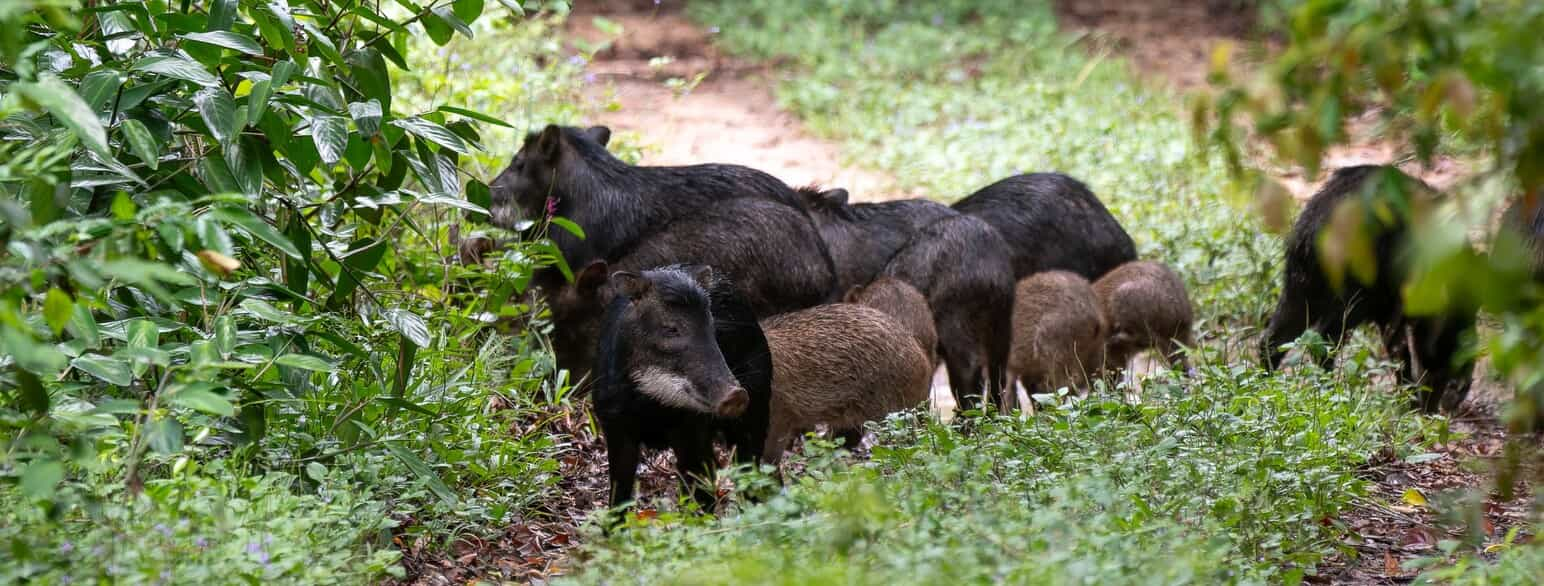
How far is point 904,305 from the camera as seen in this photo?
595 centimetres

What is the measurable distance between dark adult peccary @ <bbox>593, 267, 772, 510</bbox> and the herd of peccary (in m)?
0.01

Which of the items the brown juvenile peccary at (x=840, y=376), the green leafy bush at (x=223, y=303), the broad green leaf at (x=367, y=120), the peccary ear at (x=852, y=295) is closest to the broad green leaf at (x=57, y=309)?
the green leafy bush at (x=223, y=303)

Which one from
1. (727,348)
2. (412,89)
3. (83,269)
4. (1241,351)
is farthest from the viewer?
(412,89)

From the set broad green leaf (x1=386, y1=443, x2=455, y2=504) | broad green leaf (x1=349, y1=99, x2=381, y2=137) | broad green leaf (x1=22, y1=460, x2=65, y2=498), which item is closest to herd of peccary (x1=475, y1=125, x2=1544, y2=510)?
broad green leaf (x1=386, y1=443, x2=455, y2=504)

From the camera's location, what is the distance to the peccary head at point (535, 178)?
6137 millimetres

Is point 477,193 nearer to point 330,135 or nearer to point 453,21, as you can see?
point 453,21

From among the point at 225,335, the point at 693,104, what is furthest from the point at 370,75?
the point at 693,104

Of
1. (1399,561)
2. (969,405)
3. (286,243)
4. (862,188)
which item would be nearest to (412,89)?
(862,188)

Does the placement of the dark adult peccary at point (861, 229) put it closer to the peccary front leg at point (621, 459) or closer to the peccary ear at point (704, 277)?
the peccary ear at point (704, 277)

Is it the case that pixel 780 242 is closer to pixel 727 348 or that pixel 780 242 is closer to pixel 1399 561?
pixel 727 348

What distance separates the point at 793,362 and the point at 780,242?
0.93 metres

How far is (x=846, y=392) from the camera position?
17.5ft

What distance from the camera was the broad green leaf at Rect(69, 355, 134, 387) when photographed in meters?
3.43

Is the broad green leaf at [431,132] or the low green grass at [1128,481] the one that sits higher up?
the broad green leaf at [431,132]
